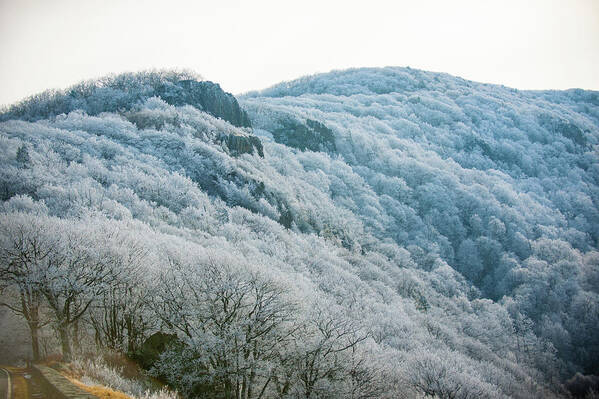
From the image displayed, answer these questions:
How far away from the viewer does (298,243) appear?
67438mm

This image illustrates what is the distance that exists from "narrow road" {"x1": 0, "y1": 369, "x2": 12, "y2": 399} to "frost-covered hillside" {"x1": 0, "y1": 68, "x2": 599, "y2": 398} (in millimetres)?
6069

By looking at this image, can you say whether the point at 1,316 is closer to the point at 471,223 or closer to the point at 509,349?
the point at 509,349

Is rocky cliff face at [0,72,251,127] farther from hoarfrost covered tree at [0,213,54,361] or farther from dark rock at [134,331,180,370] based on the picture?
dark rock at [134,331,180,370]

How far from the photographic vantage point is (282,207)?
76625 millimetres

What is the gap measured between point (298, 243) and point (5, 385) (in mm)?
55569

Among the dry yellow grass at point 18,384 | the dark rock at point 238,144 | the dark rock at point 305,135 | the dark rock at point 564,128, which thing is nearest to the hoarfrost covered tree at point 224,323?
the dry yellow grass at point 18,384

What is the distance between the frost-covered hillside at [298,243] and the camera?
24125 mm

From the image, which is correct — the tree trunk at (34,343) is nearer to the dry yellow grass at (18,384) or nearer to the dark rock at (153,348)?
the dry yellow grass at (18,384)

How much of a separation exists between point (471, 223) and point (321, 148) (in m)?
52.6

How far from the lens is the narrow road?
11916 millimetres

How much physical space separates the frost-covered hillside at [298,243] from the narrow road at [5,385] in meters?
6.07

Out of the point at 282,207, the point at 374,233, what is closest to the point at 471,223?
the point at 374,233

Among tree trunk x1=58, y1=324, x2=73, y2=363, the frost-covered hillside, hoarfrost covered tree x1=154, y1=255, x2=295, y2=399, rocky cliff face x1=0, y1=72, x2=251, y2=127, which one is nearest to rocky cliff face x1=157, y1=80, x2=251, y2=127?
rocky cliff face x1=0, y1=72, x2=251, y2=127

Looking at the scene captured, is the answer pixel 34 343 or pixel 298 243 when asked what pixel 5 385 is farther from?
pixel 298 243
